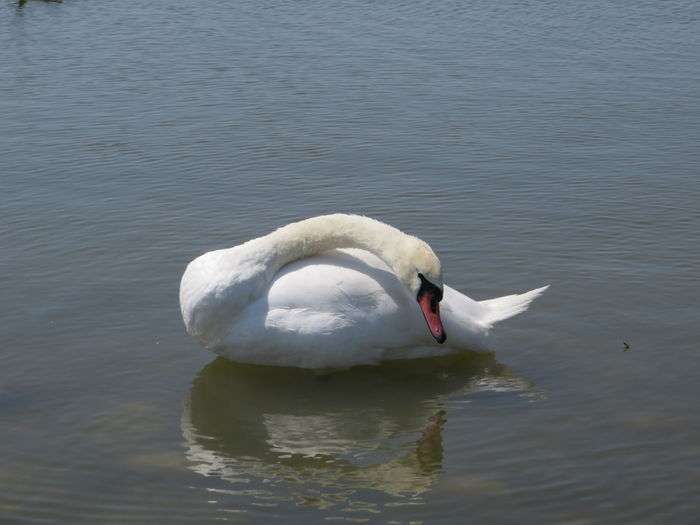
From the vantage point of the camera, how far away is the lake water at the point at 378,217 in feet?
22.3

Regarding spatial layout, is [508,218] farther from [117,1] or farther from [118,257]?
[117,1]

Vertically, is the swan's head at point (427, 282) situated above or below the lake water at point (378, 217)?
above

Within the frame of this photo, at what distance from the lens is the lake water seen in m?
6.81

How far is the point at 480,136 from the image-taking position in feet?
43.9

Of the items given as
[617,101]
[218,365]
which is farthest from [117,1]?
[218,365]

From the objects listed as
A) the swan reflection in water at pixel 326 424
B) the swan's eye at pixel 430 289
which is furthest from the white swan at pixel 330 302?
the swan reflection in water at pixel 326 424

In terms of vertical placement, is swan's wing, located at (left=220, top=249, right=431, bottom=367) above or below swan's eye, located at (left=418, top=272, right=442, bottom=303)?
below

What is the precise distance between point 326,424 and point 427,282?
111cm

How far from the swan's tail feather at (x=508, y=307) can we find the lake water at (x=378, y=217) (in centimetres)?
30

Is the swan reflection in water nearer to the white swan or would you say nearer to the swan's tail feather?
the white swan

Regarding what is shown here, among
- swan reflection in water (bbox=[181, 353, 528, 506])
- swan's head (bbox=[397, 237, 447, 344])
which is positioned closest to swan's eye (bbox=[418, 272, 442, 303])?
swan's head (bbox=[397, 237, 447, 344])

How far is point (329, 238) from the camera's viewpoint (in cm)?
856

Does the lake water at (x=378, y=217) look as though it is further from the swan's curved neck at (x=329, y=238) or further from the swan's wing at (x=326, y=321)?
the swan's curved neck at (x=329, y=238)

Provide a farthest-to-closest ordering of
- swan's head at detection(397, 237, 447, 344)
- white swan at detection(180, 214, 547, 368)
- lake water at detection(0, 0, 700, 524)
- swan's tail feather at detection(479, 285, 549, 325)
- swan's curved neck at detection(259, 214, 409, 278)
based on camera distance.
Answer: swan's tail feather at detection(479, 285, 549, 325) < swan's curved neck at detection(259, 214, 409, 278) < white swan at detection(180, 214, 547, 368) < swan's head at detection(397, 237, 447, 344) < lake water at detection(0, 0, 700, 524)
